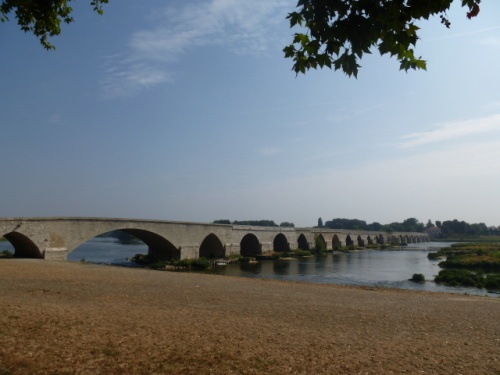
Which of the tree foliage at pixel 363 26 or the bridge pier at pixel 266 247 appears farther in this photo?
the bridge pier at pixel 266 247

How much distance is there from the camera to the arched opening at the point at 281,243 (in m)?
60.9

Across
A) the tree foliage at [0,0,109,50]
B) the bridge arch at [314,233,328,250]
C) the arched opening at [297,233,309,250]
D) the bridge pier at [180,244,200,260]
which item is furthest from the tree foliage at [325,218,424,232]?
the tree foliage at [0,0,109,50]

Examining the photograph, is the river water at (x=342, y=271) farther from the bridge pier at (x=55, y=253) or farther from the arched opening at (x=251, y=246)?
the bridge pier at (x=55, y=253)

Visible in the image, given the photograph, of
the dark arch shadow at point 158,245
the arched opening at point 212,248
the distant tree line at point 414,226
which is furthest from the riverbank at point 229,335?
the distant tree line at point 414,226

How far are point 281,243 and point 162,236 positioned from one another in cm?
2810

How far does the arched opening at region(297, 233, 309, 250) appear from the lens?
6575 centimetres

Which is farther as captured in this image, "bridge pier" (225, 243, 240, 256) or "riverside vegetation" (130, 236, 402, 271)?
"bridge pier" (225, 243, 240, 256)

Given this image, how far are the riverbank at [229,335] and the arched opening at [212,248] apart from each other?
3387 cm

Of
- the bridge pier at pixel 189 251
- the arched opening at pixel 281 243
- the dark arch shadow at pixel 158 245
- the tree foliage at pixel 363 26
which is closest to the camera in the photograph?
the tree foliage at pixel 363 26

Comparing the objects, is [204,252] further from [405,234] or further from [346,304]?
[405,234]

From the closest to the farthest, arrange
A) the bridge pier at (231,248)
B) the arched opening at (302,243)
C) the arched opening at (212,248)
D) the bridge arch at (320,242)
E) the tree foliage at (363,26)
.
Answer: the tree foliage at (363,26) < the arched opening at (212,248) < the bridge pier at (231,248) < the arched opening at (302,243) < the bridge arch at (320,242)

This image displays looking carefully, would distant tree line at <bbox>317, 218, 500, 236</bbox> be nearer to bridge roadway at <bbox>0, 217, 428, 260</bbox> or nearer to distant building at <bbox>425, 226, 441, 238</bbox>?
distant building at <bbox>425, 226, 441, 238</bbox>

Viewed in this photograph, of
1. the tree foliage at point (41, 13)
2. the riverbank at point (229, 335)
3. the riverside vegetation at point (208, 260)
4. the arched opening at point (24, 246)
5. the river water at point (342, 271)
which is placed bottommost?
the river water at point (342, 271)

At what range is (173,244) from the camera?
129ft
